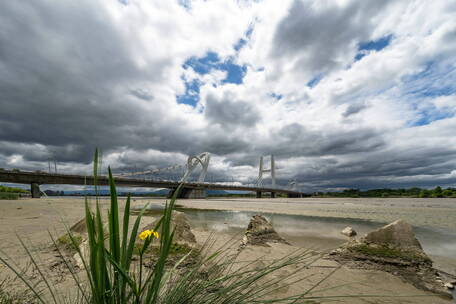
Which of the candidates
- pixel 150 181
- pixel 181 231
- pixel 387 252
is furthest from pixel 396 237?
pixel 150 181

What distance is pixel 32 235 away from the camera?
5543mm

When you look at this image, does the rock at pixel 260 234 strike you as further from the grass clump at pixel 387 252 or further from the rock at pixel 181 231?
the grass clump at pixel 387 252

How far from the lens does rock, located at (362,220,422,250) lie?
4.49m

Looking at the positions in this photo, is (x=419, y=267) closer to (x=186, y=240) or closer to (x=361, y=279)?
(x=361, y=279)

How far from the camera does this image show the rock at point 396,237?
→ 449cm

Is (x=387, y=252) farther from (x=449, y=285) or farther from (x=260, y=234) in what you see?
(x=260, y=234)

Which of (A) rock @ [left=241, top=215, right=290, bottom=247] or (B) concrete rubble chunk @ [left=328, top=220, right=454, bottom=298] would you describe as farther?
(A) rock @ [left=241, top=215, right=290, bottom=247]

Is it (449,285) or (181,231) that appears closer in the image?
(449,285)

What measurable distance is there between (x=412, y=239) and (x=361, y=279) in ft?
6.28

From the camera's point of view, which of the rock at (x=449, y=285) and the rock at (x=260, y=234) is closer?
the rock at (x=449, y=285)

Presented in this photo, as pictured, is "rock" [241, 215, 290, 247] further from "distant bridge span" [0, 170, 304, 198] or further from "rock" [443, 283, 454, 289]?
"distant bridge span" [0, 170, 304, 198]

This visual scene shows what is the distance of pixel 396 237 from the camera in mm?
4664

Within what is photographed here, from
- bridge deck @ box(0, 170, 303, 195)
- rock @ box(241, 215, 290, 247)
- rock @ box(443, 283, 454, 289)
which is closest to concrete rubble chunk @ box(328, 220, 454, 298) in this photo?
rock @ box(443, 283, 454, 289)

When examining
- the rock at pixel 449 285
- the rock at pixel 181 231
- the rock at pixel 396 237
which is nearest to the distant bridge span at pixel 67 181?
the rock at pixel 181 231
